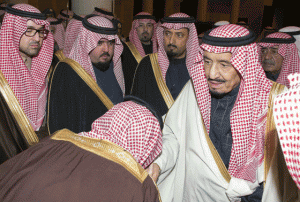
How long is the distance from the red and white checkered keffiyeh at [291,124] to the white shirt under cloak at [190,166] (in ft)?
2.99

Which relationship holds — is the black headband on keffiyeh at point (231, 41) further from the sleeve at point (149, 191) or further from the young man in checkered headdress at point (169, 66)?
the young man in checkered headdress at point (169, 66)

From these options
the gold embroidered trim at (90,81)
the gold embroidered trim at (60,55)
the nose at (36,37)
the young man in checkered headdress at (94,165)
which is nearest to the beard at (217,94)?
the young man in checkered headdress at (94,165)

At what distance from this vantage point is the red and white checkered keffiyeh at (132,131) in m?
1.42

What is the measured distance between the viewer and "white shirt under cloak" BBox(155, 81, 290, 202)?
5.17 ft

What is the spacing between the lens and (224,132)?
1782mm

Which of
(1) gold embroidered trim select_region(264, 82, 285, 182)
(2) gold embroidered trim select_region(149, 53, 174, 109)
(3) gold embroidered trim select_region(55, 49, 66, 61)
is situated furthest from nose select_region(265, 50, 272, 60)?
(3) gold embroidered trim select_region(55, 49, 66, 61)

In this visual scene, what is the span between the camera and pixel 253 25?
13773 millimetres

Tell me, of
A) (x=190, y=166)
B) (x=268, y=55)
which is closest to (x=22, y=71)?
(x=190, y=166)

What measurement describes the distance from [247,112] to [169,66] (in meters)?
1.86

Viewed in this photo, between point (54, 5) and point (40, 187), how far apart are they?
1085cm

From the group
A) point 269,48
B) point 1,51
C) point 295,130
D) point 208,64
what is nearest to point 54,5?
point 1,51

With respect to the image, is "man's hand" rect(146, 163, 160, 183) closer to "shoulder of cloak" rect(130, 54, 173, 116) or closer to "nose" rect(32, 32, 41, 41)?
"shoulder of cloak" rect(130, 54, 173, 116)

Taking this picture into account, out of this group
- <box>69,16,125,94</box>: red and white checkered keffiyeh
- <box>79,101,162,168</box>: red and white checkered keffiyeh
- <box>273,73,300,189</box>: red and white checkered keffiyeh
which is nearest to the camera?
<box>273,73,300,189</box>: red and white checkered keffiyeh

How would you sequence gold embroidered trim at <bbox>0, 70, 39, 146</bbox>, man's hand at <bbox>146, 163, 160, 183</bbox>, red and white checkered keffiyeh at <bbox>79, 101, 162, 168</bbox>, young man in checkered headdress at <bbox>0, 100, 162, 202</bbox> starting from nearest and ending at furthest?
young man in checkered headdress at <bbox>0, 100, 162, 202</bbox>
red and white checkered keffiyeh at <bbox>79, 101, 162, 168</bbox>
man's hand at <bbox>146, 163, 160, 183</bbox>
gold embroidered trim at <bbox>0, 70, 39, 146</bbox>
